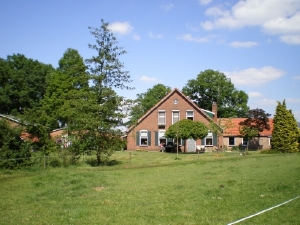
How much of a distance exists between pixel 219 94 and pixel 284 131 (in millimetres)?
36914

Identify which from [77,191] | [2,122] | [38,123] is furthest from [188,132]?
[77,191]

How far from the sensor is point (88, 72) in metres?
28.0

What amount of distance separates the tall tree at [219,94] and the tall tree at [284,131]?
3464cm

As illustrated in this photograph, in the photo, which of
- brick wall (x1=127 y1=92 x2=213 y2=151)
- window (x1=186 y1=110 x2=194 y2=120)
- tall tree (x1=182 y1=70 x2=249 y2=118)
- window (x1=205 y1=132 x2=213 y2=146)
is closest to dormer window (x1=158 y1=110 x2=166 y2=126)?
brick wall (x1=127 y1=92 x2=213 y2=151)

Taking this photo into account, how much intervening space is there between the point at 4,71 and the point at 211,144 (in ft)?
129

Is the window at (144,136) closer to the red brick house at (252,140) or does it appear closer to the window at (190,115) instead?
the window at (190,115)

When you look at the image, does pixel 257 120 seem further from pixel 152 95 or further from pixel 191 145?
pixel 152 95

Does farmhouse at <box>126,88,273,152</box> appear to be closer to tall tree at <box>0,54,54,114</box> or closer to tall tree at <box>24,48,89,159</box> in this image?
tall tree at <box>24,48,89,159</box>

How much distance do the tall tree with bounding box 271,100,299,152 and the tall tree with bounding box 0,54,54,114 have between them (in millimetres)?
41540

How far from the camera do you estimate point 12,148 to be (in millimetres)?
23141

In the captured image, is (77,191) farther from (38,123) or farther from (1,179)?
(38,123)

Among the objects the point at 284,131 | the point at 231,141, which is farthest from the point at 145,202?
the point at 231,141

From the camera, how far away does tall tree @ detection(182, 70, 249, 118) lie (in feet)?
265

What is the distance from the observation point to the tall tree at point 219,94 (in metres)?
80.7
